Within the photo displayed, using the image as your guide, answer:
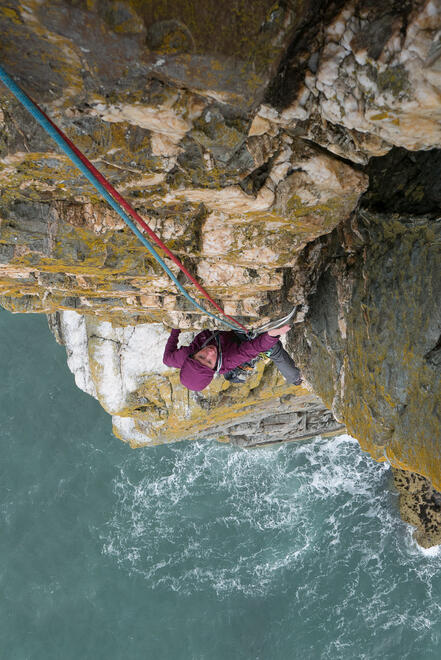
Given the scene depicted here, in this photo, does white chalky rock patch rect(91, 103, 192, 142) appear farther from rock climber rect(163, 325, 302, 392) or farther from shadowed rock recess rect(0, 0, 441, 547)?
rock climber rect(163, 325, 302, 392)

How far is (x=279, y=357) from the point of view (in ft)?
28.7

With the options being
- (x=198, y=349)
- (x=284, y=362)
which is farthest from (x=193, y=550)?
(x=198, y=349)

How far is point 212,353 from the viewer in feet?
24.3

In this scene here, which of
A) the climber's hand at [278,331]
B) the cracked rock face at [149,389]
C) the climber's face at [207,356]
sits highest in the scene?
the climber's hand at [278,331]

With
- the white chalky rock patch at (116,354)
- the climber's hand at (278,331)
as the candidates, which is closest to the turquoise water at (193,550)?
the white chalky rock patch at (116,354)

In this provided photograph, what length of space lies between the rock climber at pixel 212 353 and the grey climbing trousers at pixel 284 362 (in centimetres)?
93

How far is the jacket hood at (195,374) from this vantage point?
7.40 m

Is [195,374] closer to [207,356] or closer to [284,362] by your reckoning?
[207,356]

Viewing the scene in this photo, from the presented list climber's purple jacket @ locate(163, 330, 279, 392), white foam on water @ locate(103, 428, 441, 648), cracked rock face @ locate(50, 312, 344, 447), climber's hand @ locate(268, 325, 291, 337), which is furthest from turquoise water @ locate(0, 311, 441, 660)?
climber's hand @ locate(268, 325, 291, 337)

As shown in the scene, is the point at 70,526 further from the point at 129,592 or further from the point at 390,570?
the point at 390,570

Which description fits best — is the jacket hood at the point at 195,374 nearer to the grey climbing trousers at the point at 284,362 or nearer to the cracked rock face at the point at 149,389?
the grey climbing trousers at the point at 284,362

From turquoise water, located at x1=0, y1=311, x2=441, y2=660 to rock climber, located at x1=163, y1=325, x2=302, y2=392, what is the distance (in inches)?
516

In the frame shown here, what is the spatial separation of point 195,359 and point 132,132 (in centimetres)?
452

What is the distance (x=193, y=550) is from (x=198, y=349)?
13.7 meters
